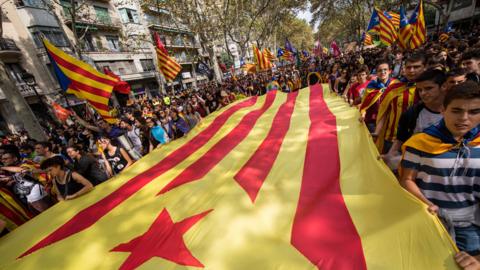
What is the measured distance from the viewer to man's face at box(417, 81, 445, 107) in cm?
184

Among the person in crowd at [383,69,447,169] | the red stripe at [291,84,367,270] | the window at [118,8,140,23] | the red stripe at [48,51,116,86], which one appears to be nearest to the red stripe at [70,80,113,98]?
the red stripe at [48,51,116,86]

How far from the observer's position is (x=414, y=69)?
250 cm

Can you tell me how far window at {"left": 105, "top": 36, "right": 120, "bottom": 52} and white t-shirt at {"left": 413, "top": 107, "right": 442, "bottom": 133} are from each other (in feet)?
88.4

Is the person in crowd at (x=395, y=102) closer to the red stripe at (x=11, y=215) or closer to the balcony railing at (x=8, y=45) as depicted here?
the red stripe at (x=11, y=215)

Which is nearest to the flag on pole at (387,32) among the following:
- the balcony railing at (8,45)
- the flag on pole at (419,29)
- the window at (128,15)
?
the flag on pole at (419,29)

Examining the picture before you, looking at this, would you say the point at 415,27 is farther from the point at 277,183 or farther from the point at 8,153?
the point at 8,153

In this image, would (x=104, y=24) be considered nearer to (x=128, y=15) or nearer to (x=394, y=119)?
(x=128, y=15)

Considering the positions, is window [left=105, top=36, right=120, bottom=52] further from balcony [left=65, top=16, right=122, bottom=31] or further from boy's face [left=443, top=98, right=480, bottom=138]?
boy's face [left=443, top=98, right=480, bottom=138]

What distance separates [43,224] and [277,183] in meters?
2.57

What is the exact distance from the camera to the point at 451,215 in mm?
1367

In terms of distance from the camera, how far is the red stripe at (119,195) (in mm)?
2146

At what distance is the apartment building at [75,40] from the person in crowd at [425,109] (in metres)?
12.3

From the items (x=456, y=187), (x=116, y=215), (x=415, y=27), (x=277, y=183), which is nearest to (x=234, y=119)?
(x=277, y=183)

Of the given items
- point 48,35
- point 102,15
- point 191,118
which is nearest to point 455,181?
point 191,118
